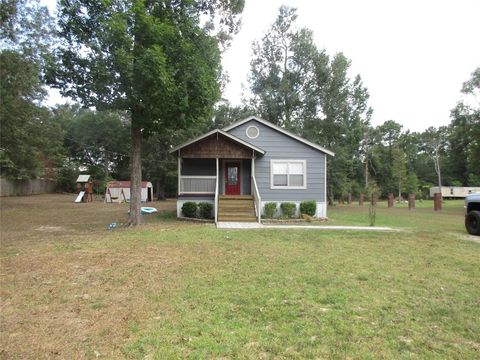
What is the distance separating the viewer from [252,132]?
1750cm

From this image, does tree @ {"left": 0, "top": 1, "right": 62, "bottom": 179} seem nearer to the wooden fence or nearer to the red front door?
the red front door

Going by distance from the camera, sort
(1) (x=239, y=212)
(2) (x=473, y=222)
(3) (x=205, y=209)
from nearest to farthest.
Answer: (2) (x=473, y=222) < (1) (x=239, y=212) < (3) (x=205, y=209)

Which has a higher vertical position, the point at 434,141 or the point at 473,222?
the point at 434,141

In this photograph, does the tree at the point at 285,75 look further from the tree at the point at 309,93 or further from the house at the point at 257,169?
the house at the point at 257,169

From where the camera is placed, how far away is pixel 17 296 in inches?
192

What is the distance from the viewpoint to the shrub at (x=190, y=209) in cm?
1555

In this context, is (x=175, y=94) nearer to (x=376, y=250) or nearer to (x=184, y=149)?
(x=184, y=149)

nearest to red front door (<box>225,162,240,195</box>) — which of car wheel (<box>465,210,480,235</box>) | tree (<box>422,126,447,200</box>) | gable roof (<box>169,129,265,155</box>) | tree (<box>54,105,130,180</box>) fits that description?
gable roof (<box>169,129,265,155</box>)

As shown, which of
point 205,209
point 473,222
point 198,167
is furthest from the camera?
point 198,167

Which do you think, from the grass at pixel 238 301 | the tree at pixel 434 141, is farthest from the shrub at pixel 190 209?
the tree at pixel 434 141

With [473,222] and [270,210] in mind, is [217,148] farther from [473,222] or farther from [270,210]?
[473,222]

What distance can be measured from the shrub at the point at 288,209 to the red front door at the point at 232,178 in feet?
8.62

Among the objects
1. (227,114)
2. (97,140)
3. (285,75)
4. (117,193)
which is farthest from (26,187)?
(285,75)

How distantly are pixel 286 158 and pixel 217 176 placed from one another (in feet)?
11.7
